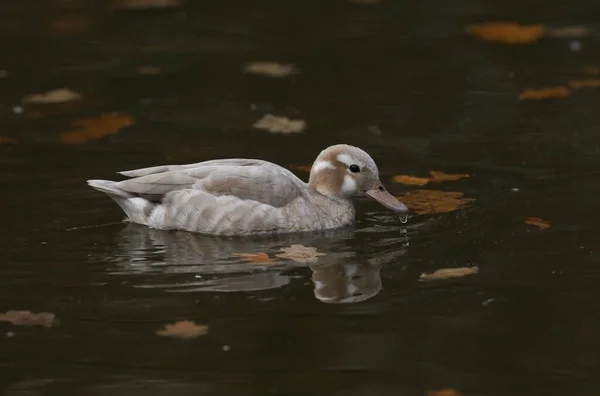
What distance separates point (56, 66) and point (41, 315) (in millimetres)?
7351

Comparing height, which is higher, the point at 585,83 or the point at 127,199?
the point at 585,83

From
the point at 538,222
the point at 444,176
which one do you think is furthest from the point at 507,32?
the point at 538,222

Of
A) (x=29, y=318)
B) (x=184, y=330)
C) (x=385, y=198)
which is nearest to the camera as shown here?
(x=184, y=330)

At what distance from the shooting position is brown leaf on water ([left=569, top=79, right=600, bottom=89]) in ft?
45.7

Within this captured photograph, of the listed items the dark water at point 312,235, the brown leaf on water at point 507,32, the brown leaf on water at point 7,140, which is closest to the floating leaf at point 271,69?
the dark water at point 312,235

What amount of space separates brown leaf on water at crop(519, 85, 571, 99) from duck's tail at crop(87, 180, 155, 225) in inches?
191

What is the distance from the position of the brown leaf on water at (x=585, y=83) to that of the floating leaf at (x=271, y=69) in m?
2.95

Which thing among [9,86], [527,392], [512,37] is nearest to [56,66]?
[9,86]

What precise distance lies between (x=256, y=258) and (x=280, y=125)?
12.0ft

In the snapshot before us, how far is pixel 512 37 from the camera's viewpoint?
15977mm

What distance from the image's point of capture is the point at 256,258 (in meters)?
9.53

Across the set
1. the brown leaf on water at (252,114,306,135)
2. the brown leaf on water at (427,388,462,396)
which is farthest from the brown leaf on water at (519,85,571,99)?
the brown leaf on water at (427,388,462,396)

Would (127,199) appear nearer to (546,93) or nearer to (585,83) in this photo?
(546,93)

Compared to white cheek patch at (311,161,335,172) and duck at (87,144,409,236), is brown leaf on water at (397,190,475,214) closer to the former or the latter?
duck at (87,144,409,236)
